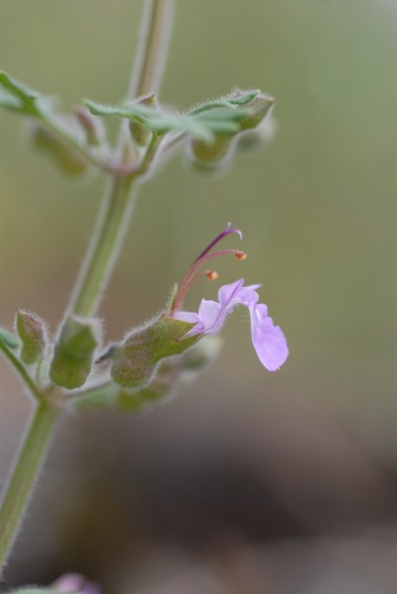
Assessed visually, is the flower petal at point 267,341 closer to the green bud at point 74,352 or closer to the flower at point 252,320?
the flower at point 252,320

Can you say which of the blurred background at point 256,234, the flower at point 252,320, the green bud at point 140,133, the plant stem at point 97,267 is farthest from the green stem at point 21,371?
the blurred background at point 256,234

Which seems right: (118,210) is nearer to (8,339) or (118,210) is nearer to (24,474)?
(8,339)

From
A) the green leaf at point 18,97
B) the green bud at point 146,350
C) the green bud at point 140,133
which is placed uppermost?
the green leaf at point 18,97

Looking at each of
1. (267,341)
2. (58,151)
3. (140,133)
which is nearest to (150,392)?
(267,341)

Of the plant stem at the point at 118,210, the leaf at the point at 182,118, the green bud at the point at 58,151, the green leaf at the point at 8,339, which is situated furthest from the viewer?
the green bud at the point at 58,151

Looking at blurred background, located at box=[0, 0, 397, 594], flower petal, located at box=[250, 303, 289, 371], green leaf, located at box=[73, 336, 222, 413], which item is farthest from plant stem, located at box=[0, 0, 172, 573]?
blurred background, located at box=[0, 0, 397, 594]

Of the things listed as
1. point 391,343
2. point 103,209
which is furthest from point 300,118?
point 103,209
